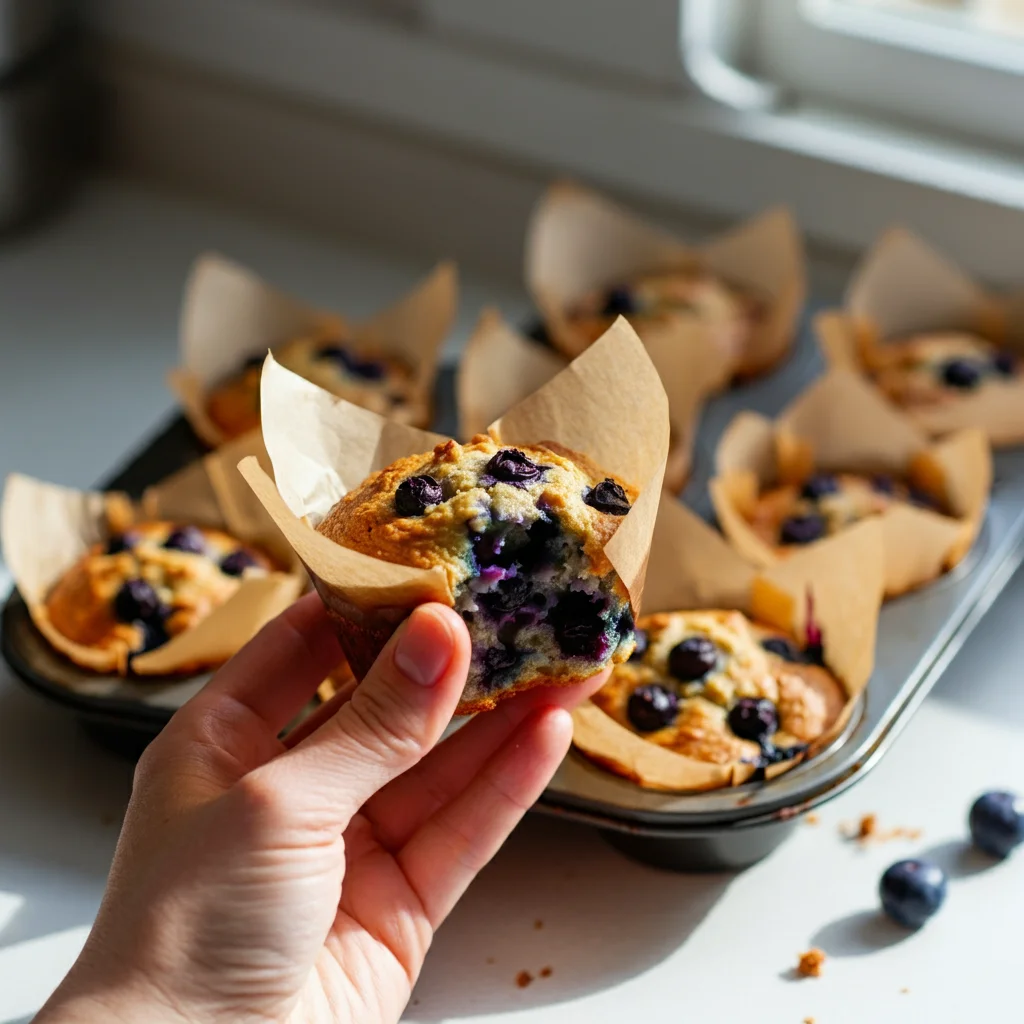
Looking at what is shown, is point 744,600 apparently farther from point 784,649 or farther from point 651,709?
point 651,709

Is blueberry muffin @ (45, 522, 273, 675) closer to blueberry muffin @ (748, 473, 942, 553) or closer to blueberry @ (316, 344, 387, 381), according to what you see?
blueberry @ (316, 344, 387, 381)

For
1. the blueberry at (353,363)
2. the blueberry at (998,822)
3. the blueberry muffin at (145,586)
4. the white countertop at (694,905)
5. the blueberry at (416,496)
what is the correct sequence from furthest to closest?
the blueberry at (353,363) → the blueberry muffin at (145,586) → the blueberry at (998,822) → the white countertop at (694,905) → the blueberry at (416,496)

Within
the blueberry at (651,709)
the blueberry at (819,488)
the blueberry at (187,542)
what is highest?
the blueberry at (819,488)

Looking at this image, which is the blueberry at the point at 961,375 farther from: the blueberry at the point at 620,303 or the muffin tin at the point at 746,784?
the blueberry at the point at 620,303

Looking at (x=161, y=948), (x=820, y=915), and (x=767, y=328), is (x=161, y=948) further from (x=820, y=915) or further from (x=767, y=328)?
(x=767, y=328)

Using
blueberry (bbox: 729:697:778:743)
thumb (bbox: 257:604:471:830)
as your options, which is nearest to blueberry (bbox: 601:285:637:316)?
blueberry (bbox: 729:697:778:743)

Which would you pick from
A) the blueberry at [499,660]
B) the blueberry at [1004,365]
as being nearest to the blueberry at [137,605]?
the blueberry at [499,660]

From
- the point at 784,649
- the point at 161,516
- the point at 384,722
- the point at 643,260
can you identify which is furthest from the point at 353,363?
the point at 384,722

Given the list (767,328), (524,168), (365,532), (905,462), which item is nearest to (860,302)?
(767,328)
